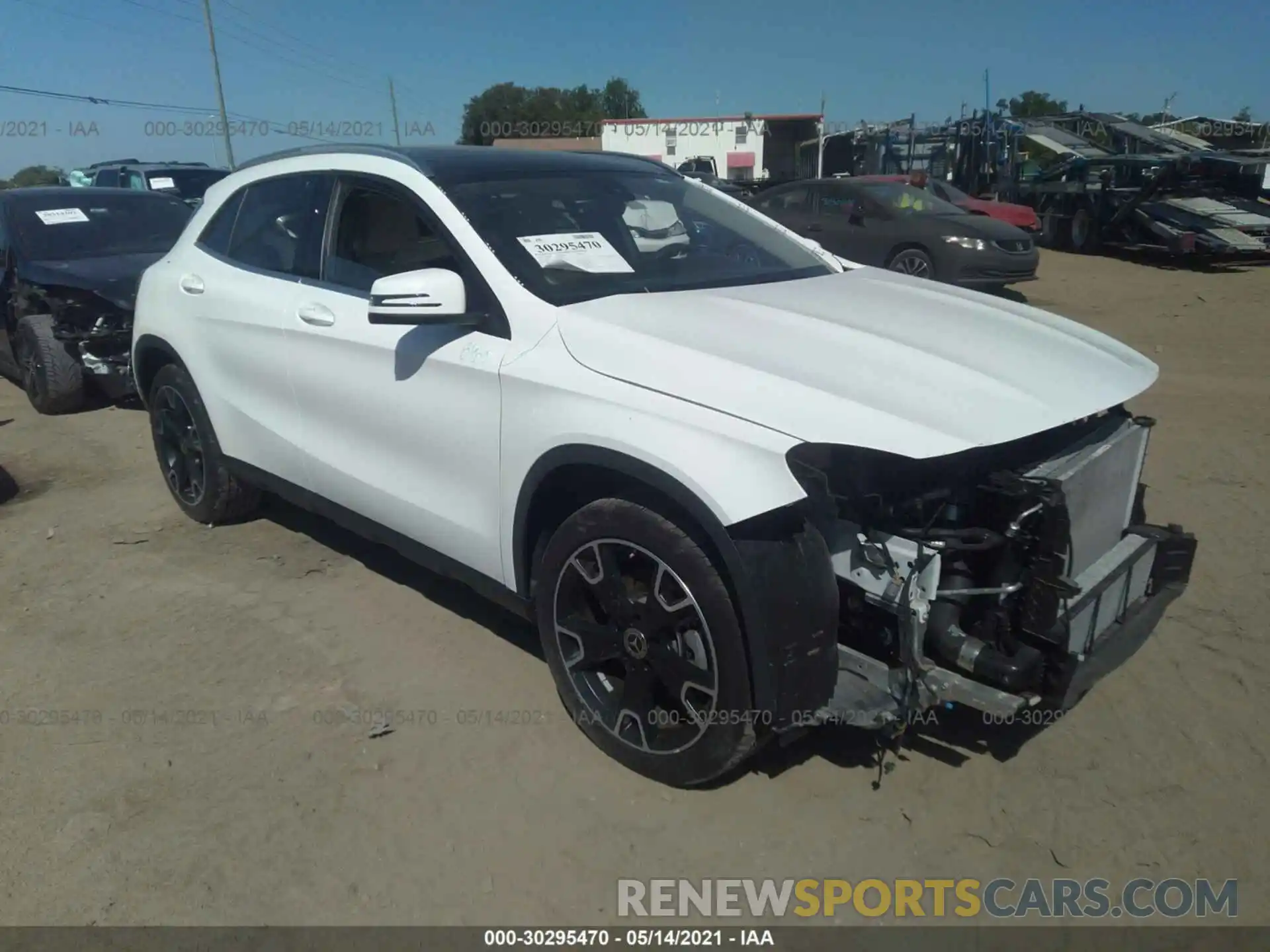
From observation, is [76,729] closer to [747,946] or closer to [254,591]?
[254,591]

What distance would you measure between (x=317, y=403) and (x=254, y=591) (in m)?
1.09

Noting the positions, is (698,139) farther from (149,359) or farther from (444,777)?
(444,777)

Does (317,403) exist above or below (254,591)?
above

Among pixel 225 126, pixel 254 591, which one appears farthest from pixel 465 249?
pixel 225 126

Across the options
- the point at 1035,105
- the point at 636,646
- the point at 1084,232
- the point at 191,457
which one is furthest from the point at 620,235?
the point at 1035,105

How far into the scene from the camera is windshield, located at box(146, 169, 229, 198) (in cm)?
1647

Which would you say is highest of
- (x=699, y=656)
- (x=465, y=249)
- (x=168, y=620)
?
(x=465, y=249)

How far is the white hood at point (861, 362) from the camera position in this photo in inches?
90.7

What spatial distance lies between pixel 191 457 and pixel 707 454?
3.43m

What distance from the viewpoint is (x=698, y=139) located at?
134ft

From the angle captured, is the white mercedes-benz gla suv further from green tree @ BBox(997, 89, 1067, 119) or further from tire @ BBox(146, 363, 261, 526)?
green tree @ BBox(997, 89, 1067, 119)

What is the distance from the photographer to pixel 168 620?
3971 mm

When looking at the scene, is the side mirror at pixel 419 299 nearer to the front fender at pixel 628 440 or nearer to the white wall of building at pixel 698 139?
the front fender at pixel 628 440

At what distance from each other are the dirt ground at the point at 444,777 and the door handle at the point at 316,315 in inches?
48.9
